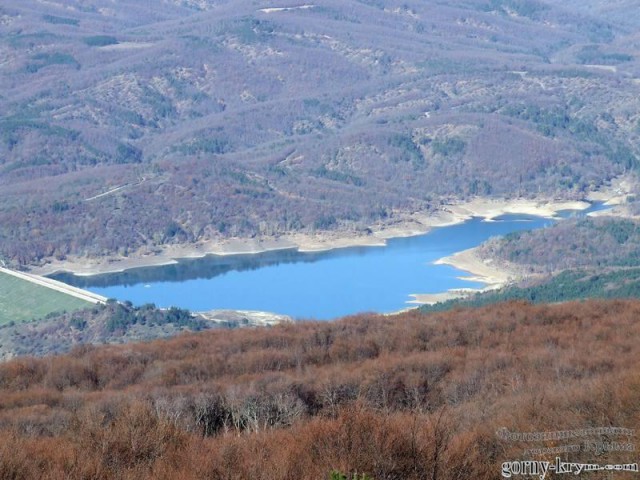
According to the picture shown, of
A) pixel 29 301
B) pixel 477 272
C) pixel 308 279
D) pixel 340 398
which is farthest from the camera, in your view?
pixel 308 279

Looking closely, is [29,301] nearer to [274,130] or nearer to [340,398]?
[340,398]

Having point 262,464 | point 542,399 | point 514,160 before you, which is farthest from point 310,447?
point 514,160

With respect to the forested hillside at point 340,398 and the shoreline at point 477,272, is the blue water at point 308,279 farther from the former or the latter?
the forested hillside at point 340,398

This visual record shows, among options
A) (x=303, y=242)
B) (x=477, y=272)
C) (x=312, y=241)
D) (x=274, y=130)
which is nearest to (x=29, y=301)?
(x=477, y=272)

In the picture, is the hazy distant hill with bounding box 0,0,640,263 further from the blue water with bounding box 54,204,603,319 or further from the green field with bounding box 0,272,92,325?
the green field with bounding box 0,272,92,325

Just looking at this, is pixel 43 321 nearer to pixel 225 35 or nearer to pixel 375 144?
pixel 375 144

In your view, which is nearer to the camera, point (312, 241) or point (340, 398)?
point (340, 398)
